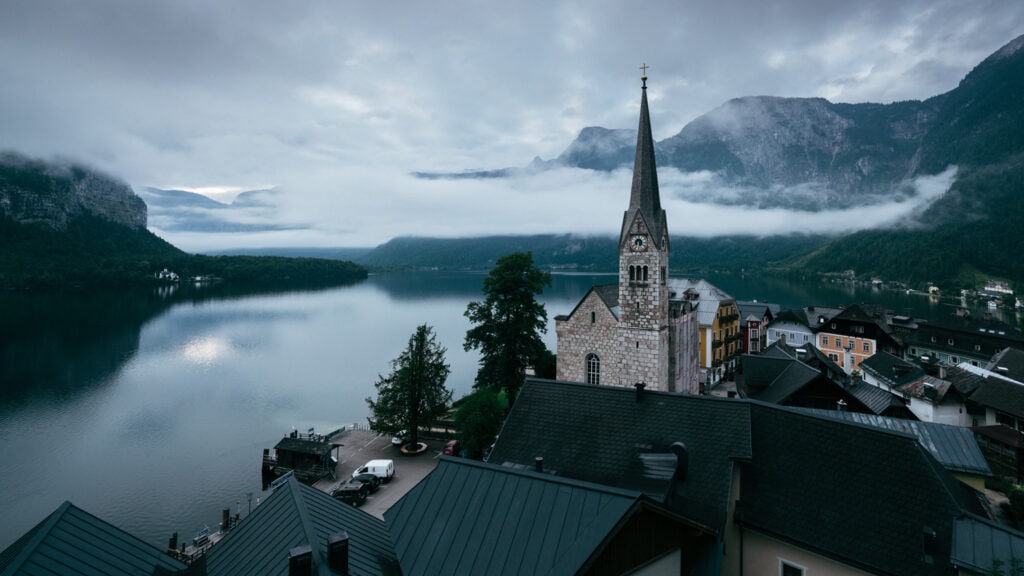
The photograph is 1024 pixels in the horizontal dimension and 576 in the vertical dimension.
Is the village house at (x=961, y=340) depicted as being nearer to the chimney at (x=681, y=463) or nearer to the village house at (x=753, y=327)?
the village house at (x=753, y=327)

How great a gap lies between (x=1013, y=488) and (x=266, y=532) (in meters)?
26.0

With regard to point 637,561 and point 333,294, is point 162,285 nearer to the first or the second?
point 333,294

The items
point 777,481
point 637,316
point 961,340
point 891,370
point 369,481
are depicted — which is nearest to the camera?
point 777,481

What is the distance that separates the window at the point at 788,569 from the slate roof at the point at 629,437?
82.9 inches

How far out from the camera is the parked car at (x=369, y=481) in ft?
72.1

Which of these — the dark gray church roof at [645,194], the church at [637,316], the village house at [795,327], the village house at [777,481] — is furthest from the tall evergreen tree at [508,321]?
the village house at [795,327]

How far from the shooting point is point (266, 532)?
7.38 meters

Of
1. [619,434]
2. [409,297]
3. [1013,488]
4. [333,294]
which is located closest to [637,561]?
[619,434]

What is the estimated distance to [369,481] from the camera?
869 inches

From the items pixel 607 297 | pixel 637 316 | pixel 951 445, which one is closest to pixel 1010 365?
pixel 951 445

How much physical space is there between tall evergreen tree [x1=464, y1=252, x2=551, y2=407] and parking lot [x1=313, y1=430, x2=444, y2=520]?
282 inches

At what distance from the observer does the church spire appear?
94.8 ft

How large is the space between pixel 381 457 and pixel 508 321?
1263 centimetres

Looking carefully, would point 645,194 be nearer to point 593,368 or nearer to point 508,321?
point 593,368
